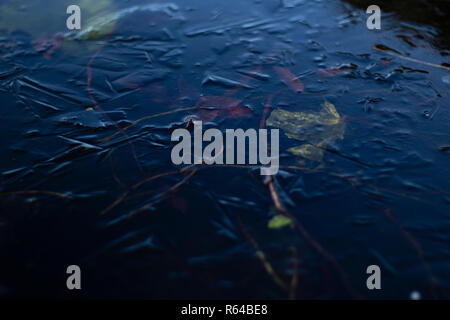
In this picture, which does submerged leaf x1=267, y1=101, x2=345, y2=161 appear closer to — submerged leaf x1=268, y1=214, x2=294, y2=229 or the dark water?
the dark water

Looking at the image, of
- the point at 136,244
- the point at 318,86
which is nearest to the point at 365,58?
the point at 318,86

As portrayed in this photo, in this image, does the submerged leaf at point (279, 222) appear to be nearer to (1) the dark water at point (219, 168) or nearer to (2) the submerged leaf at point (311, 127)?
(1) the dark water at point (219, 168)

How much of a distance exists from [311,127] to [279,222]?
44 centimetres

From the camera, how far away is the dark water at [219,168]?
2.92 ft

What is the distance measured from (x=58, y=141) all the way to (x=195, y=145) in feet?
1.57

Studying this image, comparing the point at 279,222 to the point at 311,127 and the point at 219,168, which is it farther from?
the point at 311,127

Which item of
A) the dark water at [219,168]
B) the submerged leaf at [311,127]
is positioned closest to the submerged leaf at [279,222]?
the dark water at [219,168]

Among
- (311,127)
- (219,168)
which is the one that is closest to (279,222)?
(219,168)

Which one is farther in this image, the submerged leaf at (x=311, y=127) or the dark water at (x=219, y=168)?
the submerged leaf at (x=311, y=127)

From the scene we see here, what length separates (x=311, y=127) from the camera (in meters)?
1.28

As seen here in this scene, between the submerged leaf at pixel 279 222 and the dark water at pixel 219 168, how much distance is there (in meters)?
0.02

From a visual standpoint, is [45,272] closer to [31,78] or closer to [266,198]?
[266,198]

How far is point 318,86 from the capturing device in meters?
1.47

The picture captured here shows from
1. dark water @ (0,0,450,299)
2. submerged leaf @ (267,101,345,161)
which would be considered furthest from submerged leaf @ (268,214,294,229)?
submerged leaf @ (267,101,345,161)
